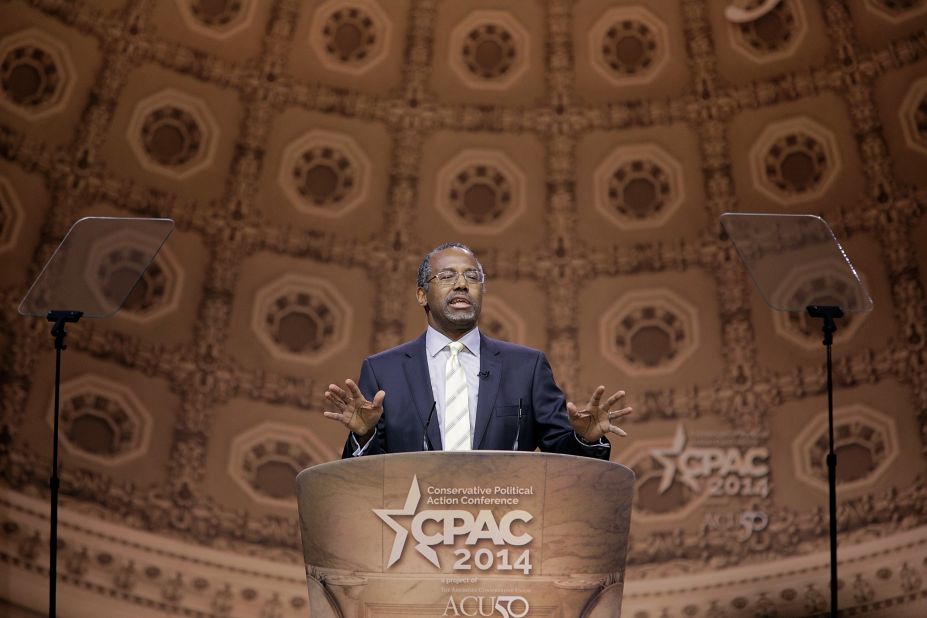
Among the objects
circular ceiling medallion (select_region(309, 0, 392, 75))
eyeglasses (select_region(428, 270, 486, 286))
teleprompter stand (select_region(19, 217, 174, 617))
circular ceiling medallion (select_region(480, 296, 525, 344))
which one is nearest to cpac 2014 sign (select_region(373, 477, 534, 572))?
eyeglasses (select_region(428, 270, 486, 286))

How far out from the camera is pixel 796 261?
8.37 m

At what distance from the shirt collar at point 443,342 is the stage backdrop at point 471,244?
7.57 meters

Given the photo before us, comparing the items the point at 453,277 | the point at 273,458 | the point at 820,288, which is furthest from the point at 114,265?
the point at 273,458

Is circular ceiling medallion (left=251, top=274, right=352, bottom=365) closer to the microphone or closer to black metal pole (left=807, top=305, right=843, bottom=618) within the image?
black metal pole (left=807, top=305, right=843, bottom=618)

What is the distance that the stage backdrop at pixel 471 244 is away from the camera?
41.5 feet

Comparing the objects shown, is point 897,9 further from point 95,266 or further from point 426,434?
point 426,434

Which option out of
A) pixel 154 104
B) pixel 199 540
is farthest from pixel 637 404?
pixel 154 104

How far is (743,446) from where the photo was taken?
13.3 metres

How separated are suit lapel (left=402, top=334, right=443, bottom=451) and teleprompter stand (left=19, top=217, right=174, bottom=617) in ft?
9.47

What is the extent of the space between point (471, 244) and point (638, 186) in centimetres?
174

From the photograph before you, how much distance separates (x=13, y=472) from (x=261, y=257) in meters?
3.05

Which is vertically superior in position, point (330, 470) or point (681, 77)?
point (681, 77)

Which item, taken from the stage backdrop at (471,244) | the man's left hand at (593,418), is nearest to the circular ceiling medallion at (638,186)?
the stage backdrop at (471,244)

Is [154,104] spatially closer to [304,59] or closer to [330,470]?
[304,59]
